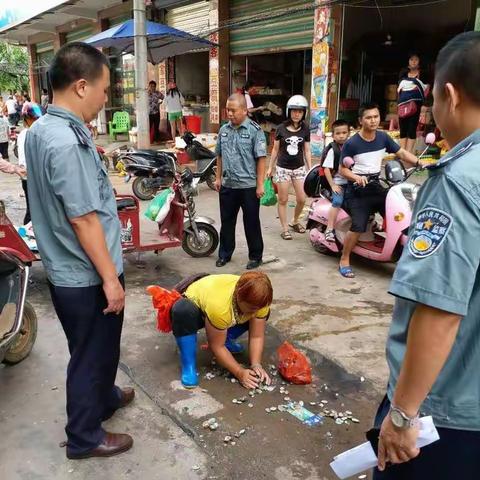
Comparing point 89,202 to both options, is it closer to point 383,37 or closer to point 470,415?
point 470,415

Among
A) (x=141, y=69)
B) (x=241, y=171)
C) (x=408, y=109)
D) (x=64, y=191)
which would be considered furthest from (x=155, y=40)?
(x=64, y=191)

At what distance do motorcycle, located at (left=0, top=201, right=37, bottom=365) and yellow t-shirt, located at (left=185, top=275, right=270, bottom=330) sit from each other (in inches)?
38.5

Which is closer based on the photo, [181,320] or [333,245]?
[181,320]

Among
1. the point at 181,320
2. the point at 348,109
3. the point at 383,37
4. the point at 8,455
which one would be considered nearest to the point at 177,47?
the point at 348,109

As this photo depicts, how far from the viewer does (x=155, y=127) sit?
15.0 m

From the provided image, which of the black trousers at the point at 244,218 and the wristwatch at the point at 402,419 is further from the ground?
the wristwatch at the point at 402,419

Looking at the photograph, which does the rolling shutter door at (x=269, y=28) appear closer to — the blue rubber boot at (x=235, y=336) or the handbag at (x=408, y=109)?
the handbag at (x=408, y=109)

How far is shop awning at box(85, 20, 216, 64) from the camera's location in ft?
31.7

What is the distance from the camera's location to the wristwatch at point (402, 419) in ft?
4.18

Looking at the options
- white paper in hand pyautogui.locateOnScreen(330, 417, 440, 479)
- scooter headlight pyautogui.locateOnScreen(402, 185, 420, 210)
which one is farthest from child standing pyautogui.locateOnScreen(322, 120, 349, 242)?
white paper in hand pyautogui.locateOnScreen(330, 417, 440, 479)

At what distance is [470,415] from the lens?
1297 mm

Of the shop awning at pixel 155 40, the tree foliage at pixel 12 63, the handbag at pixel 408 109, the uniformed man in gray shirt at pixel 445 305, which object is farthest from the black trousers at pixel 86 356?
the tree foliage at pixel 12 63

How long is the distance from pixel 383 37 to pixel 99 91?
10813 mm

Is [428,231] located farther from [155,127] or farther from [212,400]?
[155,127]
